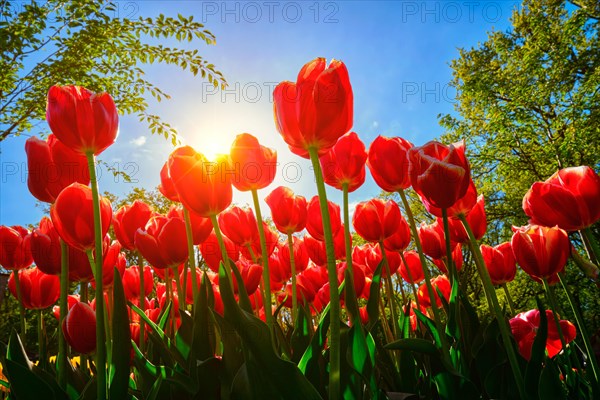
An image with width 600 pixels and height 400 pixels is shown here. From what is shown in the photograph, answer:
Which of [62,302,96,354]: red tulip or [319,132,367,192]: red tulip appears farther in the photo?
[319,132,367,192]: red tulip

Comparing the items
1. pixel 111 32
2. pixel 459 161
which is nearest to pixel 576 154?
pixel 111 32

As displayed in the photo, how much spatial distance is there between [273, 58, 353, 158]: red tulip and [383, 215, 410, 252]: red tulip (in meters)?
1.12

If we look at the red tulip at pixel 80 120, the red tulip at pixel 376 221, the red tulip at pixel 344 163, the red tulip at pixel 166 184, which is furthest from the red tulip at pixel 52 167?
the red tulip at pixel 376 221

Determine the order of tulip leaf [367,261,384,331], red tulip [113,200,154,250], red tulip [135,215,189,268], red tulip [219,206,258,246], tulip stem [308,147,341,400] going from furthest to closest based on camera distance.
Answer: red tulip [219,206,258,246] → red tulip [113,200,154,250] → red tulip [135,215,189,268] → tulip leaf [367,261,384,331] → tulip stem [308,147,341,400]

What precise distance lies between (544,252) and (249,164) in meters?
1.20

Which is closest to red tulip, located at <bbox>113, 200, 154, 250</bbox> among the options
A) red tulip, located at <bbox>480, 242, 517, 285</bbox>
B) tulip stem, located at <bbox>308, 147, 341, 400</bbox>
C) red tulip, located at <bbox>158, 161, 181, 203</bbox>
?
red tulip, located at <bbox>158, 161, 181, 203</bbox>

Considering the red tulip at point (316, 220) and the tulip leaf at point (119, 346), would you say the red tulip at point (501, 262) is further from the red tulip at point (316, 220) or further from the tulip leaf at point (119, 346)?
the tulip leaf at point (119, 346)

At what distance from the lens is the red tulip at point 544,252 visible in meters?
1.66

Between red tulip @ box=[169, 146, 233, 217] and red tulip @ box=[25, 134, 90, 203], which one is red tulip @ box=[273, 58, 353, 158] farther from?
red tulip @ box=[25, 134, 90, 203]

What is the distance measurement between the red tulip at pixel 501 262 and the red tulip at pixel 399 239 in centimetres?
42

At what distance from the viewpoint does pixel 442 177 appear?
4.02ft

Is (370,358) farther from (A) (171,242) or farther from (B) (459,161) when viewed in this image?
(A) (171,242)

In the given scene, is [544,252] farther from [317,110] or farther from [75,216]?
[75,216]

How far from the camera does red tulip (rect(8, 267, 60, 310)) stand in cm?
189
